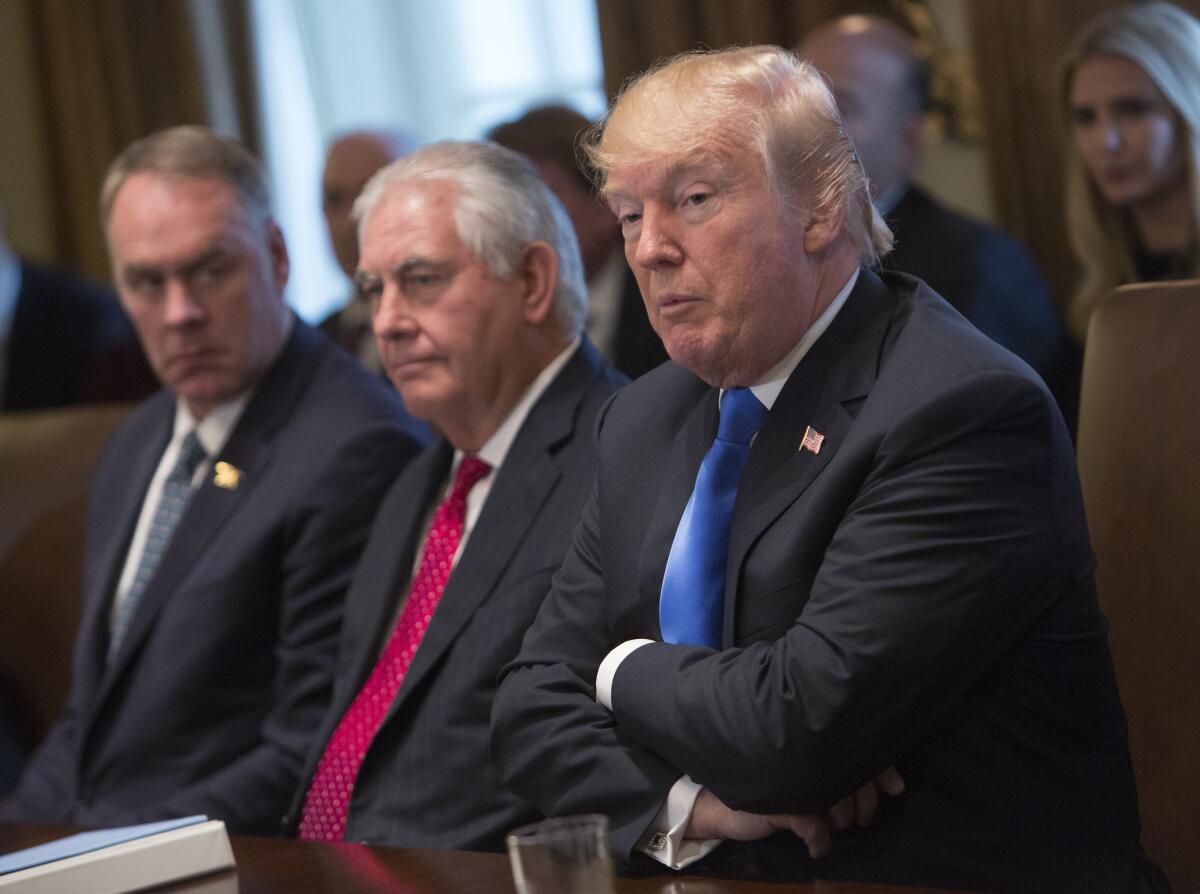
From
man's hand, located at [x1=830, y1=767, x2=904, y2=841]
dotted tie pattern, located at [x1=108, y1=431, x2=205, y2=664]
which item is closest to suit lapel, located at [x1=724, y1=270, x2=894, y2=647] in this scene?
man's hand, located at [x1=830, y1=767, x2=904, y2=841]

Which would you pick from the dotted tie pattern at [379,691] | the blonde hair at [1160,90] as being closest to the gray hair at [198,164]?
the dotted tie pattern at [379,691]

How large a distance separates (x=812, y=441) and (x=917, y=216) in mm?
1929

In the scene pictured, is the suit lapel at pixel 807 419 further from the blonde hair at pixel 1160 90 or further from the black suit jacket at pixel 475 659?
the blonde hair at pixel 1160 90

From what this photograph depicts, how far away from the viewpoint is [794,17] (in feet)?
14.5

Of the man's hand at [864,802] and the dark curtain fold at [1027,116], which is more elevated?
the dark curtain fold at [1027,116]

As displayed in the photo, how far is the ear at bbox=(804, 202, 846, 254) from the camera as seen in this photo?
1854 millimetres

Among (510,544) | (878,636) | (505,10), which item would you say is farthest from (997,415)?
(505,10)

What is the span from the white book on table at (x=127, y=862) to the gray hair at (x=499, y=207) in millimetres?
1084

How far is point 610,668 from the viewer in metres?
1.84

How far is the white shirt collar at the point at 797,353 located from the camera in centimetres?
188

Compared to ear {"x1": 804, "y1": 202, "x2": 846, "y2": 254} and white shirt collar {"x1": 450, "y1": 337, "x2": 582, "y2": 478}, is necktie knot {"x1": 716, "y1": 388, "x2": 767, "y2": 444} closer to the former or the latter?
ear {"x1": 804, "y1": 202, "x2": 846, "y2": 254}

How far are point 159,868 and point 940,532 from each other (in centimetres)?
95

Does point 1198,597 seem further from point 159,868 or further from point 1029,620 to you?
point 159,868

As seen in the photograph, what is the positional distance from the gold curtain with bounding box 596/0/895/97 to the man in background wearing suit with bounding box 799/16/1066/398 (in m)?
0.13
